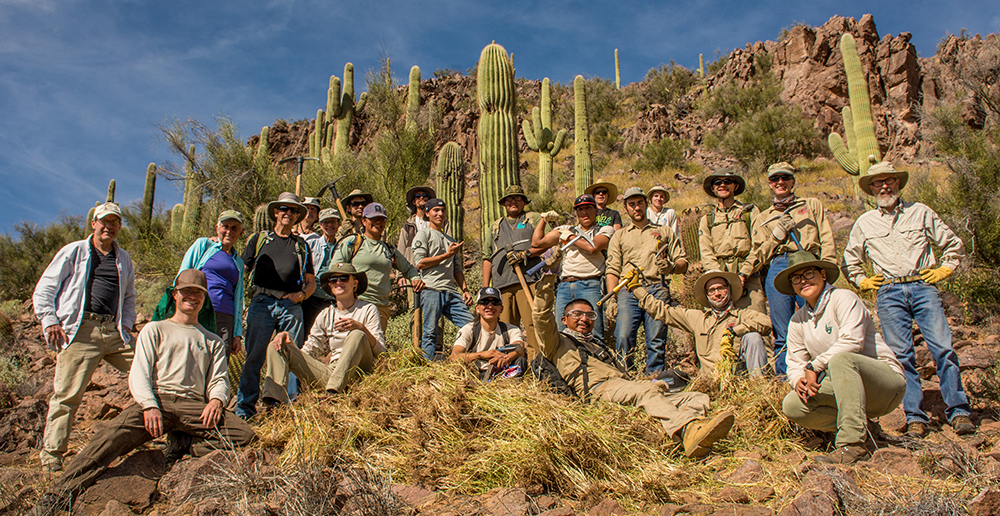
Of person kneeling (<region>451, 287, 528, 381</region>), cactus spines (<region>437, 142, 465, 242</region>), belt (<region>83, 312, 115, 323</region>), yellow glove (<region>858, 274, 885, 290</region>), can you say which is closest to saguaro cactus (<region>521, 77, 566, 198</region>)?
cactus spines (<region>437, 142, 465, 242</region>)

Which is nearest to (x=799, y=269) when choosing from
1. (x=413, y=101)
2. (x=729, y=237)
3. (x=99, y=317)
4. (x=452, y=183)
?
(x=729, y=237)

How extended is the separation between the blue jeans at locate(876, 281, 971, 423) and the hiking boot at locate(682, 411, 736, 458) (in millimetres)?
1755

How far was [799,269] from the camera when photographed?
396 cm

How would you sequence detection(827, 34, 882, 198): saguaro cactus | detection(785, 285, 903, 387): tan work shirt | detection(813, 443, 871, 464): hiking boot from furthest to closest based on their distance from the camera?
1. detection(827, 34, 882, 198): saguaro cactus
2. detection(785, 285, 903, 387): tan work shirt
3. detection(813, 443, 871, 464): hiking boot

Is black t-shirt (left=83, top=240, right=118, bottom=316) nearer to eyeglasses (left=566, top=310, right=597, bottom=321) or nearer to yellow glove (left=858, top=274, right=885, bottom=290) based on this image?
eyeglasses (left=566, top=310, right=597, bottom=321)

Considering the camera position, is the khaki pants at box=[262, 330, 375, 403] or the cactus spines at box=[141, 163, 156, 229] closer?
the khaki pants at box=[262, 330, 375, 403]

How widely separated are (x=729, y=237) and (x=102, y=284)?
5336 millimetres

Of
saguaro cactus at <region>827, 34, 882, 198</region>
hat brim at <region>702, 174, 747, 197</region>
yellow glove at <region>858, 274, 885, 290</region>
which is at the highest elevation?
saguaro cactus at <region>827, 34, 882, 198</region>

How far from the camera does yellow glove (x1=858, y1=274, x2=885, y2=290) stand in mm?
4454

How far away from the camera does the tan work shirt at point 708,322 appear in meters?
4.77

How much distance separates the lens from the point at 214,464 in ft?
10.6

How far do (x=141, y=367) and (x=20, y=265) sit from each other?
52.4 feet

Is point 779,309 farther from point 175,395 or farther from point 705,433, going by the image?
point 175,395

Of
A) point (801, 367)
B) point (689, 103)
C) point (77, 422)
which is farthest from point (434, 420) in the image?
point (689, 103)
